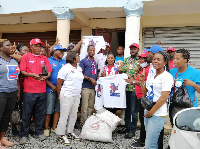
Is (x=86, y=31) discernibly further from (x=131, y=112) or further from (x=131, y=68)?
(x=131, y=112)

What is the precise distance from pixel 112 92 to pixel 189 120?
114 inches

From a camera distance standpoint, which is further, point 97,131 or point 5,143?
point 97,131

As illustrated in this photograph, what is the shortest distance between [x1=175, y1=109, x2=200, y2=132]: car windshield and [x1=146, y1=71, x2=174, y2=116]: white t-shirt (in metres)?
0.40

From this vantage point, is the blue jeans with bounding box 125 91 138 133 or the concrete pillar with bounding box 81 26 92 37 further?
the concrete pillar with bounding box 81 26 92 37

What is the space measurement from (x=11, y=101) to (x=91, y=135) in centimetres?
167

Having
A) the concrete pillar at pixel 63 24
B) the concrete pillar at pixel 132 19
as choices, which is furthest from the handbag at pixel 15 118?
the concrete pillar at pixel 132 19

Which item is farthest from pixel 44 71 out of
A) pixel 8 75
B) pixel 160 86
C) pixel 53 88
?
pixel 160 86

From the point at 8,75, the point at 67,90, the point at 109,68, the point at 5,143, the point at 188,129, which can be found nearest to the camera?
the point at 188,129

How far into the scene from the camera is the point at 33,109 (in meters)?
4.36

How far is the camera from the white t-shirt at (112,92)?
4.86m

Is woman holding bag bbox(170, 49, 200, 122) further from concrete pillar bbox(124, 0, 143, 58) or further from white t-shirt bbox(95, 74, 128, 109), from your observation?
concrete pillar bbox(124, 0, 143, 58)

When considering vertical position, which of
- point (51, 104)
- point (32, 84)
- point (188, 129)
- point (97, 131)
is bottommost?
point (97, 131)

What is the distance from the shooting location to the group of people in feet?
9.64

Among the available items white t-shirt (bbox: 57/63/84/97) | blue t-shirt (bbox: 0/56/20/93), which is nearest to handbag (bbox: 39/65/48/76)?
white t-shirt (bbox: 57/63/84/97)
